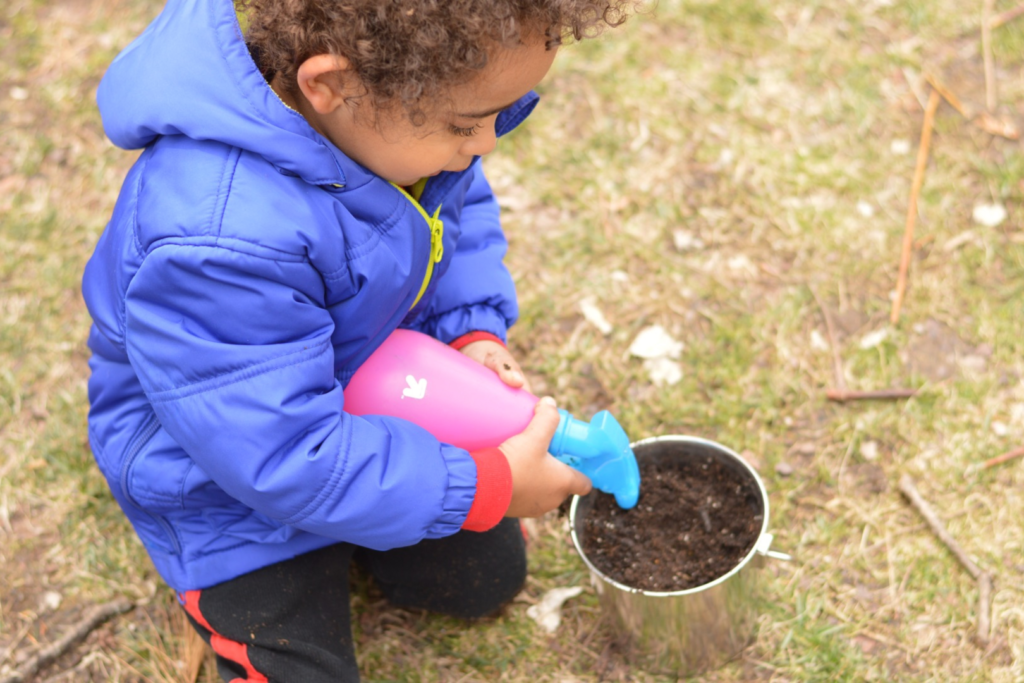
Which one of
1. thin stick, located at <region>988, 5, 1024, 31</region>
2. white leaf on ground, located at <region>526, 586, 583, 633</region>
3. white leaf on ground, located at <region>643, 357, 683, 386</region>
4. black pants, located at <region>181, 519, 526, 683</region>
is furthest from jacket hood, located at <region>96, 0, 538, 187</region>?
thin stick, located at <region>988, 5, 1024, 31</region>

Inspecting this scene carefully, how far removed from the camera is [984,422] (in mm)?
2154

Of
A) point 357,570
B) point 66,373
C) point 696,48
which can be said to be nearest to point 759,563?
point 357,570

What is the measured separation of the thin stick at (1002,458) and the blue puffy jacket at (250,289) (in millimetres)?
1287

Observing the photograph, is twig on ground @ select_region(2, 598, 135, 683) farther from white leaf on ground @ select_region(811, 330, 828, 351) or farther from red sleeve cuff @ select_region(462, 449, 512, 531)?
white leaf on ground @ select_region(811, 330, 828, 351)

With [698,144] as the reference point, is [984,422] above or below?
below

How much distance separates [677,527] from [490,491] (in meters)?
0.48

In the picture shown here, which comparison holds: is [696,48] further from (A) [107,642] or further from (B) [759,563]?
(A) [107,642]

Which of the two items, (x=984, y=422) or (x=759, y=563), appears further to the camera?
(x=984, y=422)

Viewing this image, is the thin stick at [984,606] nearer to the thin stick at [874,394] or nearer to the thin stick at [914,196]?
the thin stick at [874,394]

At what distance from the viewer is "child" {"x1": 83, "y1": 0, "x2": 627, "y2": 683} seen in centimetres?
127

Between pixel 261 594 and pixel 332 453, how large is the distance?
45cm

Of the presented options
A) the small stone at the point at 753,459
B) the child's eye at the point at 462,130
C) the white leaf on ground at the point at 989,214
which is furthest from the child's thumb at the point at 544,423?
the white leaf on ground at the point at 989,214

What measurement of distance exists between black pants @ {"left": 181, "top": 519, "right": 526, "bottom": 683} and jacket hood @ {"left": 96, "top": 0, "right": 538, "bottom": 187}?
76 cm

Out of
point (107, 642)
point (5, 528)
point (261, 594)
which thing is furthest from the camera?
point (5, 528)
